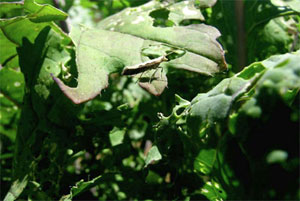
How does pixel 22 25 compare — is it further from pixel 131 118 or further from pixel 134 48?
pixel 131 118

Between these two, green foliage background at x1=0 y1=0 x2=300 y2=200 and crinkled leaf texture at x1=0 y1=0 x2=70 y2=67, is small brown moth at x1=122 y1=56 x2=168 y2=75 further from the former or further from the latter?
crinkled leaf texture at x1=0 y1=0 x2=70 y2=67

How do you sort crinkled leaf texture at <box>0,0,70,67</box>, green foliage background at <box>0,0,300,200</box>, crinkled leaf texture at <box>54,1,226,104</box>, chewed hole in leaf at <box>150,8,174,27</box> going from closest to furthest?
green foliage background at <box>0,0,300,200</box> < crinkled leaf texture at <box>54,1,226,104</box> < crinkled leaf texture at <box>0,0,70,67</box> < chewed hole in leaf at <box>150,8,174,27</box>

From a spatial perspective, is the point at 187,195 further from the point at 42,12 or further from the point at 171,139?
the point at 42,12

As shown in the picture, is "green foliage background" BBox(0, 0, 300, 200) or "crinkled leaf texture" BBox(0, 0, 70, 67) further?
"crinkled leaf texture" BBox(0, 0, 70, 67)

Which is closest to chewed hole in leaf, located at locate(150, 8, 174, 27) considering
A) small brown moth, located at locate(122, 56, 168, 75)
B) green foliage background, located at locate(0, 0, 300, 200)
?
green foliage background, located at locate(0, 0, 300, 200)

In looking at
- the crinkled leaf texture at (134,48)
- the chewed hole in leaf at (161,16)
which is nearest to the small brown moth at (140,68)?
Answer: the crinkled leaf texture at (134,48)

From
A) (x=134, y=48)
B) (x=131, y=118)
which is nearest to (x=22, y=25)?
(x=134, y=48)

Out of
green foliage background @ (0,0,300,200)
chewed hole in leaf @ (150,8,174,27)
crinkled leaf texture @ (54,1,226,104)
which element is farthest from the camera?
chewed hole in leaf @ (150,8,174,27)

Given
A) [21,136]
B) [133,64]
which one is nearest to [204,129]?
[133,64]
